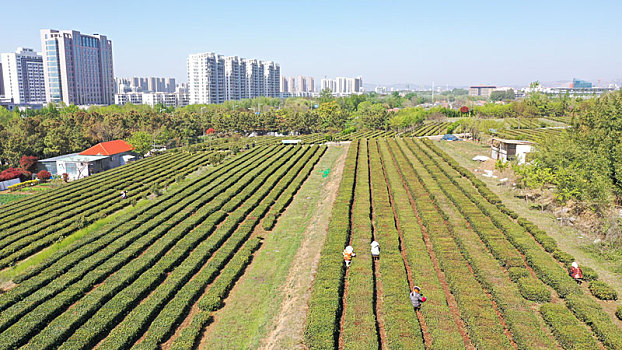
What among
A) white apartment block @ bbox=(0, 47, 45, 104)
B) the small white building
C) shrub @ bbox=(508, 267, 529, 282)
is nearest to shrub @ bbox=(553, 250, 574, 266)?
shrub @ bbox=(508, 267, 529, 282)

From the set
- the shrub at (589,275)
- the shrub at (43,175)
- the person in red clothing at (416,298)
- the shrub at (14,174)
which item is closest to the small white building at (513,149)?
the shrub at (589,275)

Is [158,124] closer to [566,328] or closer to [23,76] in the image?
[566,328]

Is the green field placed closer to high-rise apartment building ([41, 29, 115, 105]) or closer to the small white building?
the small white building

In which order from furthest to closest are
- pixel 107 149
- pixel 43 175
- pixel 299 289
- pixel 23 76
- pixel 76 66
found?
1. pixel 23 76
2. pixel 76 66
3. pixel 107 149
4. pixel 43 175
5. pixel 299 289

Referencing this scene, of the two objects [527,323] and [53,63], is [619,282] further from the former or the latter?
[53,63]

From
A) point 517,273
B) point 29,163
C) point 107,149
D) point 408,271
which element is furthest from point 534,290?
point 29,163

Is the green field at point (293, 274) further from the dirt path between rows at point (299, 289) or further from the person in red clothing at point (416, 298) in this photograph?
the person in red clothing at point (416, 298)
